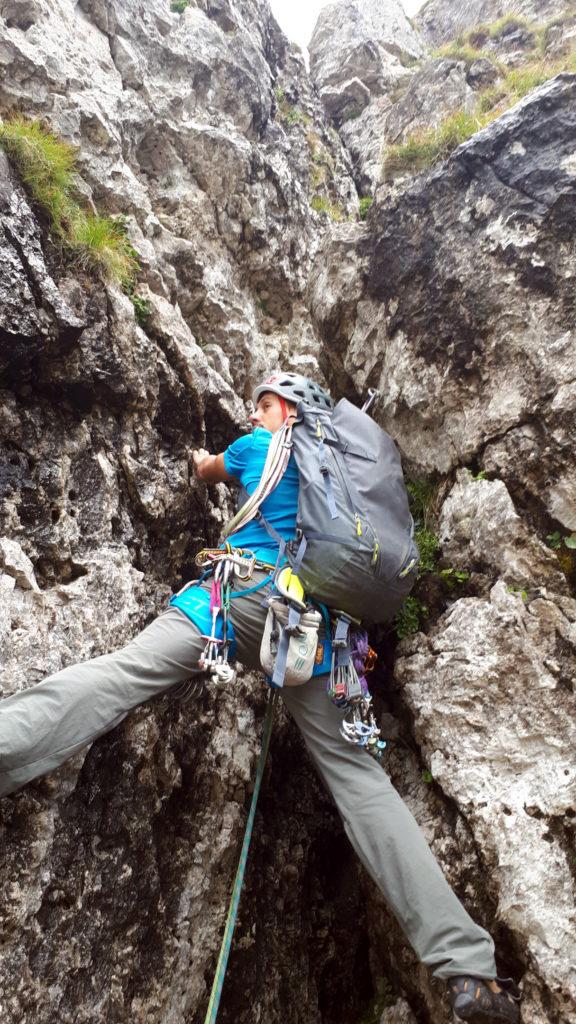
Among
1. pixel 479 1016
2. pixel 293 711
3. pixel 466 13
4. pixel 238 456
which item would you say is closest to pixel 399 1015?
pixel 479 1016

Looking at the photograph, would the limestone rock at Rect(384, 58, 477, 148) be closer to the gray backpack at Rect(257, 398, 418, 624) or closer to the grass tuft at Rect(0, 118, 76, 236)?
the grass tuft at Rect(0, 118, 76, 236)

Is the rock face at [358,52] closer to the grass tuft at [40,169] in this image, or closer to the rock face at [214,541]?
the rock face at [214,541]

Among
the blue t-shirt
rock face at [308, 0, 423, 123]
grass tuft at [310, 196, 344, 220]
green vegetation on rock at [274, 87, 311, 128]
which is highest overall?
rock face at [308, 0, 423, 123]

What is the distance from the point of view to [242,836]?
4957 millimetres

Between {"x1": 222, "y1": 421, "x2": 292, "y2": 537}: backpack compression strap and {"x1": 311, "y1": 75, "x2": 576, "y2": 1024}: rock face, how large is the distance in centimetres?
180

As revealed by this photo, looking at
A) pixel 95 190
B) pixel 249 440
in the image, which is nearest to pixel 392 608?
pixel 249 440

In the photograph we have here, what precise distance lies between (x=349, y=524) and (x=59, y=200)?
3.96m

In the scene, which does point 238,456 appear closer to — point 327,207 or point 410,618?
point 410,618

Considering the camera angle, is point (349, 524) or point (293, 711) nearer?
point (349, 524)

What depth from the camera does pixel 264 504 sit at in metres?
4.34

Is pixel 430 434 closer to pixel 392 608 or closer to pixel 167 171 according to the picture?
pixel 392 608

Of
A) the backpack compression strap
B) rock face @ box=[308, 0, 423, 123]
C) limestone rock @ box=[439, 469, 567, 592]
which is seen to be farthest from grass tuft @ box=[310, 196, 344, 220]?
the backpack compression strap

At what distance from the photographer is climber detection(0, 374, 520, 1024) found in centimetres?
311

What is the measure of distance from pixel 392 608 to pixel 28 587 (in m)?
2.59
